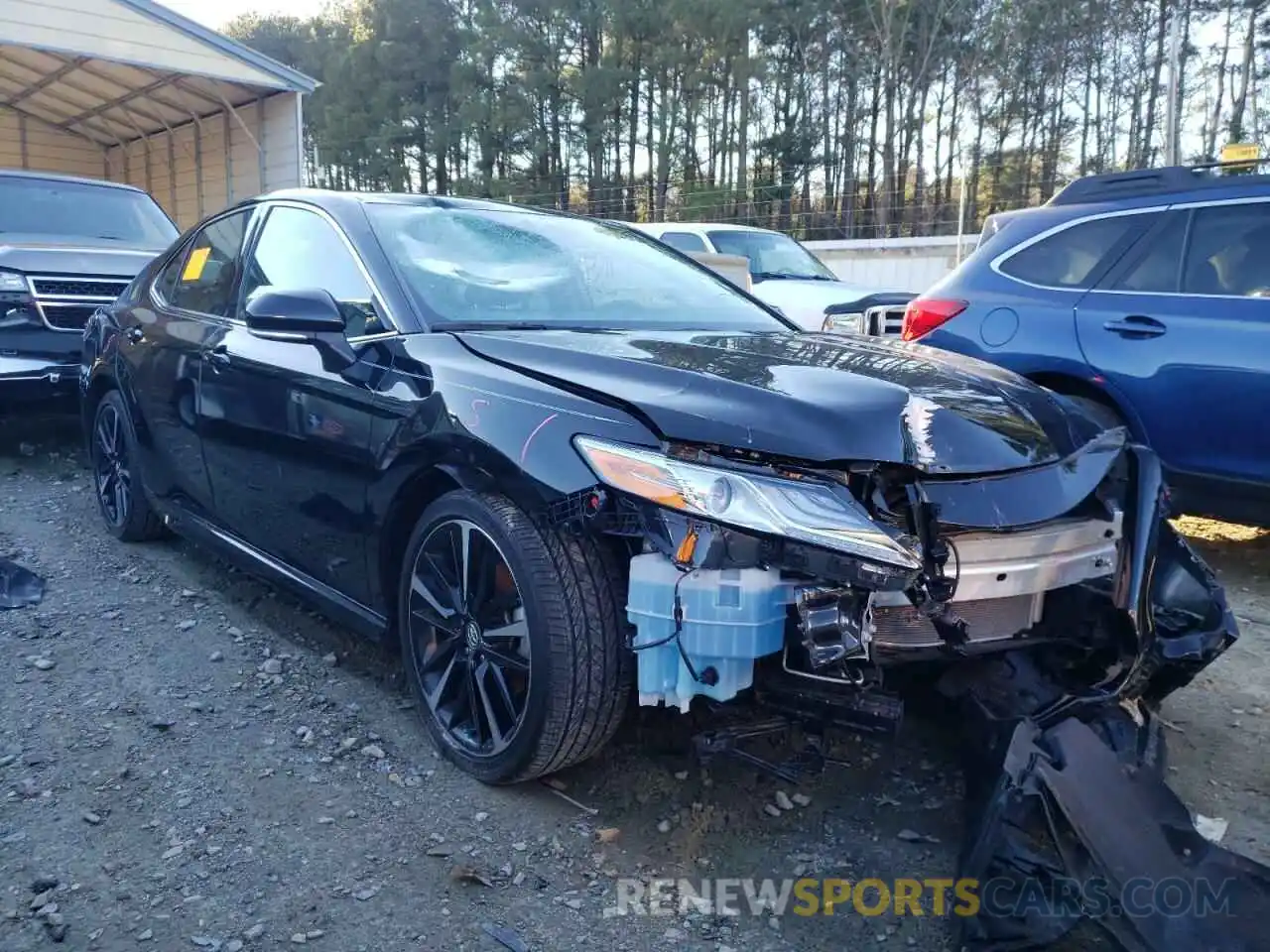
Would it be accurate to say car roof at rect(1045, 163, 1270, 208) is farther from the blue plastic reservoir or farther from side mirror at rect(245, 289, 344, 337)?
side mirror at rect(245, 289, 344, 337)

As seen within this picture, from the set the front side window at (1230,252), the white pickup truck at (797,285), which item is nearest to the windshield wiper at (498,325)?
the front side window at (1230,252)

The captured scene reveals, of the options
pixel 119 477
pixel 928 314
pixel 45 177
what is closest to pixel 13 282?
pixel 45 177

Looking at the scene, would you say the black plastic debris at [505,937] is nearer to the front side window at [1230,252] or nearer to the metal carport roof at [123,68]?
the front side window at [1230,252]

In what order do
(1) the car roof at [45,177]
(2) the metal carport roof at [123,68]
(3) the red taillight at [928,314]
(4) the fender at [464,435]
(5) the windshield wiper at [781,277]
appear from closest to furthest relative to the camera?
(4) the fender at [464,435] → (3) the red taillight at [928,314] → (1) the car roof at [45,177] → (5) the windshield wiper at [781,277] → (2) the metal carport roof at [123,68]

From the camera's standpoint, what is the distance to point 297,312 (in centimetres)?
288

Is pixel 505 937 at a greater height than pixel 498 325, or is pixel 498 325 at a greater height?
pixel 498 325

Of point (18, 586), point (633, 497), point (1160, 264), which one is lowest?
point (18, 586)

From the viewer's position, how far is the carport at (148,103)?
11.7 meters

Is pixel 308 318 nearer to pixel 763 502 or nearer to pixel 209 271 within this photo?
pixel 209 271

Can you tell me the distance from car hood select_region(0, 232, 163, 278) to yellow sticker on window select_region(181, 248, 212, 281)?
2.59 meters

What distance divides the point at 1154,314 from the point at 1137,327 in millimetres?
84

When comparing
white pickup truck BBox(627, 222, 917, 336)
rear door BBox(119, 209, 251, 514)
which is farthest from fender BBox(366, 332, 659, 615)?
white pickup truck BBox(627, 222, 917, 336)

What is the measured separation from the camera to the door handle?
432 cm

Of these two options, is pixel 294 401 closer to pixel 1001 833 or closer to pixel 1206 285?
pixel 1001 833
